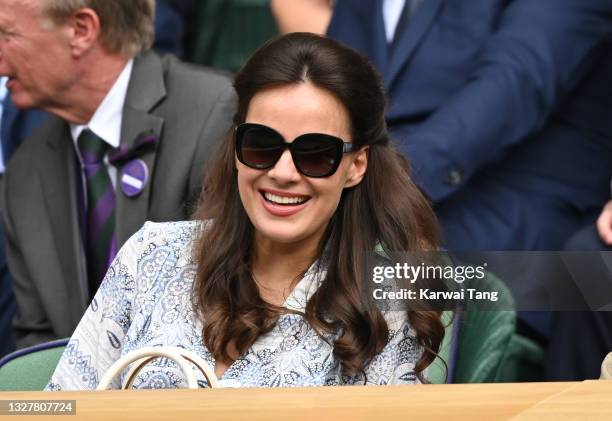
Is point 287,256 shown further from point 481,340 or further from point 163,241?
point 481,340

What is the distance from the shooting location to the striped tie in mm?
3541

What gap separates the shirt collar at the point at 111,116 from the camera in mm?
3553

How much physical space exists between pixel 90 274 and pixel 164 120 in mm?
499

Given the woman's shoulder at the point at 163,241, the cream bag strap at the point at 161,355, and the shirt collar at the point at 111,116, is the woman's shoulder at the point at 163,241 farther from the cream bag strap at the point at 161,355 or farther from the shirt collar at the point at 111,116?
the shirt collar at the point at 111,116

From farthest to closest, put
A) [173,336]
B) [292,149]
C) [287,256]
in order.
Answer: [287,256]
[173,336]
[292,149]

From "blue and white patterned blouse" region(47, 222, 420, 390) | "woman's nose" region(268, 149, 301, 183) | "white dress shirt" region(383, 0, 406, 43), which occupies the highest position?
"woman's nose" region(268, 149, 301, 183)

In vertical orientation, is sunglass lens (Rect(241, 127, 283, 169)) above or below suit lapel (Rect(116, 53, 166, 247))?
Result: above

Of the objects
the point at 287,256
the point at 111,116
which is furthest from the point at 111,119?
the point at 287,256

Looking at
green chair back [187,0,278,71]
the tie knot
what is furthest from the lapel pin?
green chair back [187,0,278,71]

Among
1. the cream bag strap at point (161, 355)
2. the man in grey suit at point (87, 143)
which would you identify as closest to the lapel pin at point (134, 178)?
the man in grey suit at point (87, 143)

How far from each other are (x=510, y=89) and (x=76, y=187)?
53.0 inches

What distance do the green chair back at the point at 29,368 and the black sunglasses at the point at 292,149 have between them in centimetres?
69

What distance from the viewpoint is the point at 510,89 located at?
12.3ft

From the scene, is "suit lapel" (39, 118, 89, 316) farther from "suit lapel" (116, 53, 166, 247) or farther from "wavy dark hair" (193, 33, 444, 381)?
"wavy dark hair" (193, 33, 444, 381)
